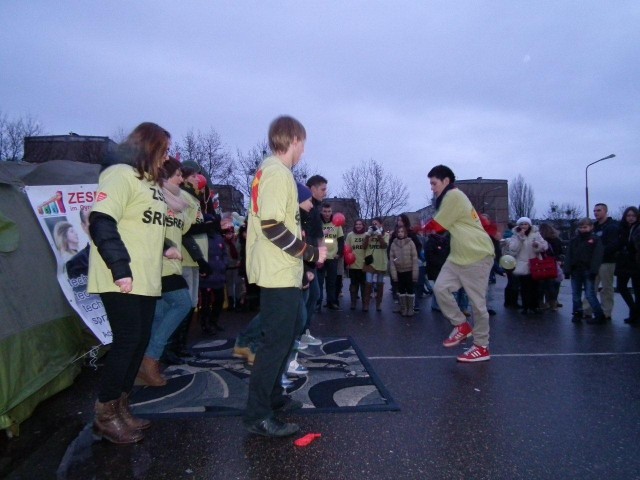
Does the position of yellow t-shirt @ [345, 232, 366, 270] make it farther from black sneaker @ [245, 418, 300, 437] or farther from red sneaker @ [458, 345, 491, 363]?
black sneaker @ [245, 418, 300, 437]

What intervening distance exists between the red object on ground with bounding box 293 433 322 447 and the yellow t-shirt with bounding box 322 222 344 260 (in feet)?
18.2

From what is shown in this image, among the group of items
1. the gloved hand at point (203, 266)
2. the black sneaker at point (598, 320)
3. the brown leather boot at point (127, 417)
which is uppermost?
the gloved hand at point (203, 266)

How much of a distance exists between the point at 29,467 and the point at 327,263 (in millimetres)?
6249

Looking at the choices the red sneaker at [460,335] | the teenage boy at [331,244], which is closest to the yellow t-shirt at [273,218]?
the red sneaker at [460,335]

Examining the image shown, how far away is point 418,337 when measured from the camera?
6.37m

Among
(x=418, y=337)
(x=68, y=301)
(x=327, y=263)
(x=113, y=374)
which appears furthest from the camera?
(x=327, y=263)

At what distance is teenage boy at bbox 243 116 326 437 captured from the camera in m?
2.91

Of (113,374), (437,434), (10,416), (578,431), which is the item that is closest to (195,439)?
(113,374)

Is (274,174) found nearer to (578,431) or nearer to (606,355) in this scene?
(578,431)

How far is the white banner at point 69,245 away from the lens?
4352mm

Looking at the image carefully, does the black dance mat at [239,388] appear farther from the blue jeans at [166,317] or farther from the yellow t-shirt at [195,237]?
the yellow t-shirt at [195,237]

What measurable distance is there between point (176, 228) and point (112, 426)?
1.99 m

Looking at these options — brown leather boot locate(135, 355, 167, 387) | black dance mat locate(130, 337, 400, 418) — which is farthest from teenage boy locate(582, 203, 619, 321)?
brown leather boot locate(135, 355, 167, 387)

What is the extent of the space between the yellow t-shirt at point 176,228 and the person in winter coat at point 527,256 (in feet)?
21.0
